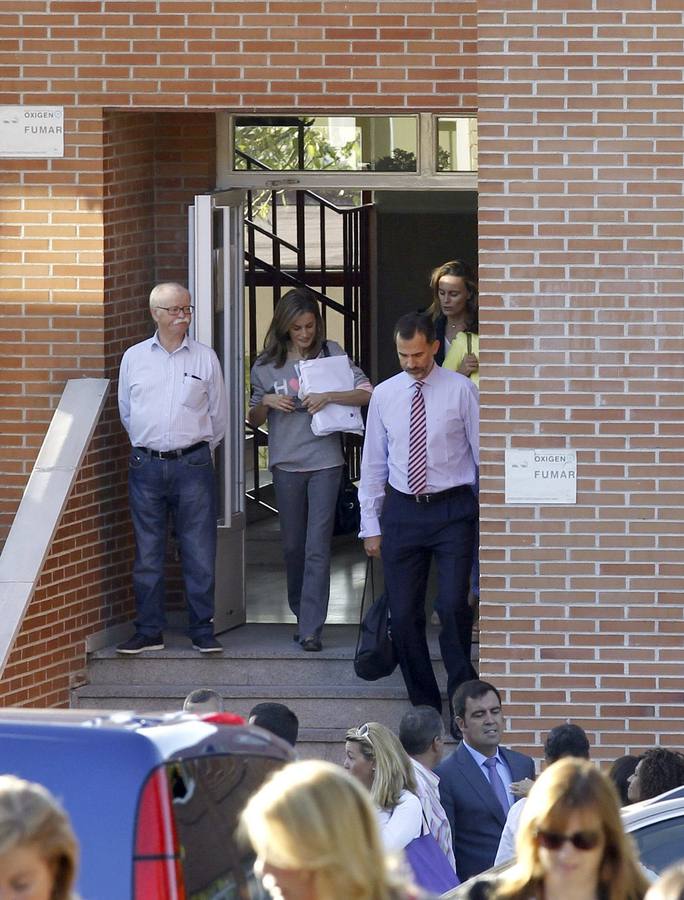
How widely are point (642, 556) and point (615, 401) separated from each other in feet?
2.50

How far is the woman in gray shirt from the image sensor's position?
34.0 ft

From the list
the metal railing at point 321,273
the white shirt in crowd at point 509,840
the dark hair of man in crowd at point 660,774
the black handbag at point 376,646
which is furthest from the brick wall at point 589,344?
the metal railing at point 321,273

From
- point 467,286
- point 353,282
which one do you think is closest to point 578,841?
point 467,286

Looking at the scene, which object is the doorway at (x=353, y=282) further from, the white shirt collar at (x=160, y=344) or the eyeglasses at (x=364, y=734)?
the eyeglasses at (x=364, y=734)

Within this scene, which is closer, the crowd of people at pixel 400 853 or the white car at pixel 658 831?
the crowd of people at pixel 400 853

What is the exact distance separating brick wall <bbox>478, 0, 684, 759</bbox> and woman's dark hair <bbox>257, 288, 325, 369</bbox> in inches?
60.4

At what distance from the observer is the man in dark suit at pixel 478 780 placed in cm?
741

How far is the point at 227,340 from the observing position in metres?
10.7

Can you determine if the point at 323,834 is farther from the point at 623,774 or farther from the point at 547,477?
the point at 547,477

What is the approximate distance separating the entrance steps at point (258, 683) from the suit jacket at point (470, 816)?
8.35 ft

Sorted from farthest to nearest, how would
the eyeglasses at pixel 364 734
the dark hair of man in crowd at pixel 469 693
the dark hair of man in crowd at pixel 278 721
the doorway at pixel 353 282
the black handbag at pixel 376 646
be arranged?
the doorway at pixel 353 282 < the black handbag at pixel 376 646 < the dark hair of man in crowd at pixel 469 693 < the dark hair of man in crowd at pixel 278 721 < the eyeglasses at pixel 364 734

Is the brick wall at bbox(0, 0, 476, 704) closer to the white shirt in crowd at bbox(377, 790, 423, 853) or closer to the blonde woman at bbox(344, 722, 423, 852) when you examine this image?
the blonde woman at bbox(344, 722, 423, 852)

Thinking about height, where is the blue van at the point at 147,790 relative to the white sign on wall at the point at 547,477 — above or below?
below

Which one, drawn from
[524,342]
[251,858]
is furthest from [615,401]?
[251,858]
